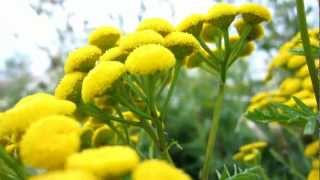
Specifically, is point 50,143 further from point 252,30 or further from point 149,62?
point 252,30

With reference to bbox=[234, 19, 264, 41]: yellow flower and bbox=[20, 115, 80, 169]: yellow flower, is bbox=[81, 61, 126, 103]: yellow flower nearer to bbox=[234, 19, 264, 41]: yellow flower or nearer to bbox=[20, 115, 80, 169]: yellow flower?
bbox=[20, 115, 80, 169]: yellow flower

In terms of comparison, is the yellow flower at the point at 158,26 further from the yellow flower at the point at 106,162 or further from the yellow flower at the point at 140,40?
the yellow flower at the point at 106,162

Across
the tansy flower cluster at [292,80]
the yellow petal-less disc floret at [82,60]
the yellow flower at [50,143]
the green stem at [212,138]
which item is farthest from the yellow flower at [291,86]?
the yellow flower at [50,143]

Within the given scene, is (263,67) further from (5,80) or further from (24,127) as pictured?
(24,127)

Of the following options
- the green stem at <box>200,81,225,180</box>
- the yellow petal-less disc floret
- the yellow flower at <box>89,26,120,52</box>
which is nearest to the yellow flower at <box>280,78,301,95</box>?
the green stem at <box>200,81,225,180</box>

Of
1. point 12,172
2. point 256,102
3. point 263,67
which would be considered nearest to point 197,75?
point 263,67
